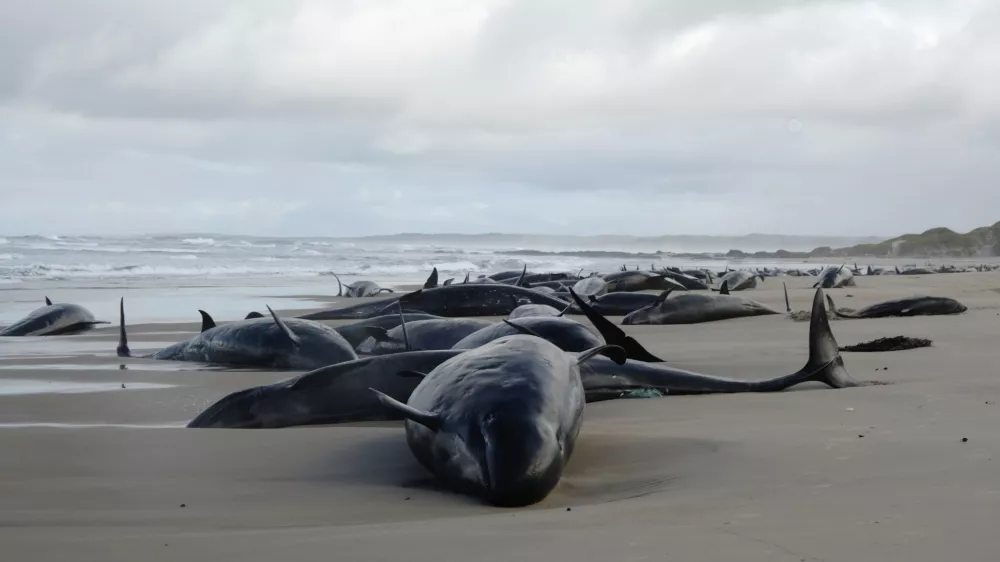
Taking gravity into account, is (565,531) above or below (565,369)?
below

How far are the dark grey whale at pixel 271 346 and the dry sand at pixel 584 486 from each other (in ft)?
3.64

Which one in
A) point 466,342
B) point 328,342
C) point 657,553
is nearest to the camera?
point 657,553

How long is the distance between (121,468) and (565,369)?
168cm

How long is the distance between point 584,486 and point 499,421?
0.43 metres

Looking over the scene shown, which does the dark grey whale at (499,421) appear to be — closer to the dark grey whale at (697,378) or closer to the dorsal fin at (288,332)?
the dark grey whale at (697,378)

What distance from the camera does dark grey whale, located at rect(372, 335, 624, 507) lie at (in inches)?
107

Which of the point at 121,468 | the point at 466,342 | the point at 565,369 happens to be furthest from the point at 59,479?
the point at 466,342

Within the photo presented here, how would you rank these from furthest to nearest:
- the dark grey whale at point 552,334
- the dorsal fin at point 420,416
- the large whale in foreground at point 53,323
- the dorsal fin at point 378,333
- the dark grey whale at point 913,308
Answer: the dark grey whale at point 913,308 < the large whale in foreground at point 53,323 < the dorsal fin at point 378,333 < the dark grey whale at point 552,334 < the dorsal fin at point 420,416

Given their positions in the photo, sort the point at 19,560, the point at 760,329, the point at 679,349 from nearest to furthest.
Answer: the point at 19,560
the point at 679,349
the point at 760,329

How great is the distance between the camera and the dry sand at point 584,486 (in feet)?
7.04

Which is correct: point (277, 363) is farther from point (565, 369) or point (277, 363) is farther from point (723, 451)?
point (723, 451)

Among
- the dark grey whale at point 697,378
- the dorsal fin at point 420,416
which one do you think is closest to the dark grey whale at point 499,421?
the dorsal fin at point 420,416

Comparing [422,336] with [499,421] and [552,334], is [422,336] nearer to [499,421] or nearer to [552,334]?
[552,334]

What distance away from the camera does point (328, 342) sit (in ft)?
21.4
